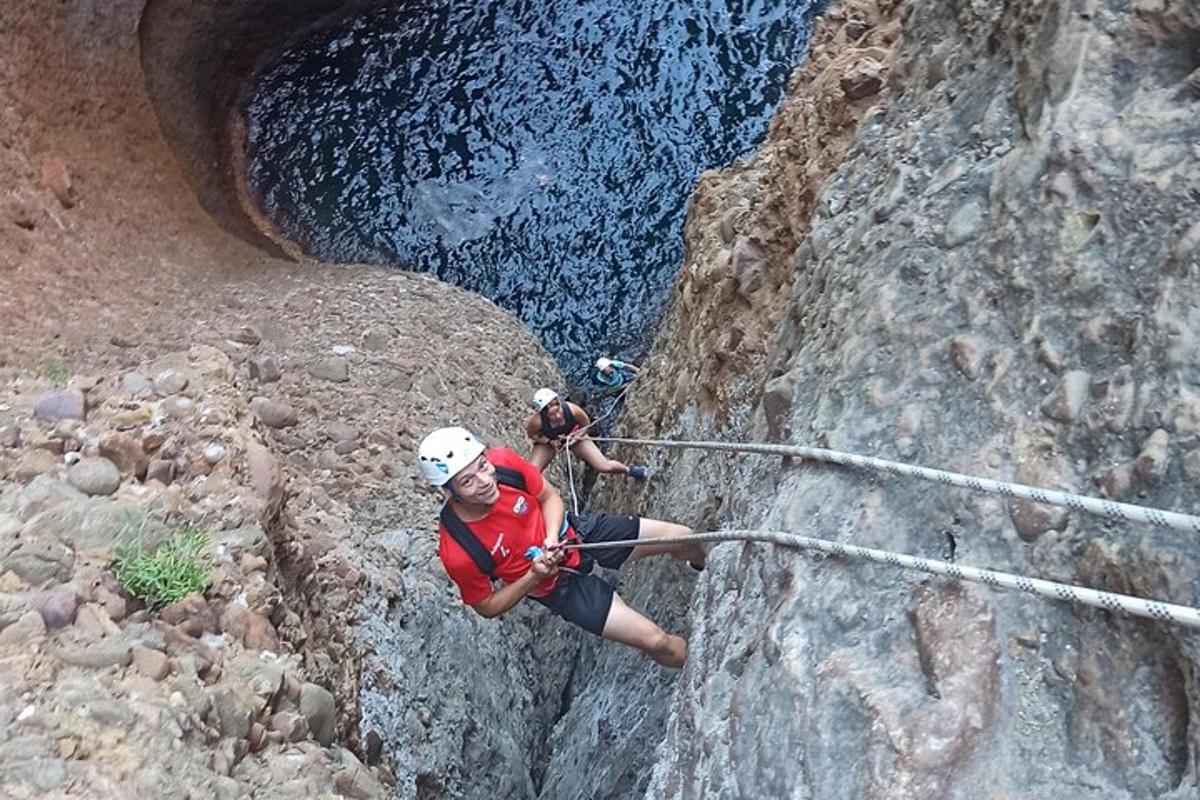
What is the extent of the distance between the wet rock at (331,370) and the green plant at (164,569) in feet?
15.8

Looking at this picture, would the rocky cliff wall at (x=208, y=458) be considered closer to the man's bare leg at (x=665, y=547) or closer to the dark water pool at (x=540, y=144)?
the dark water pool at (x=540, y=144)

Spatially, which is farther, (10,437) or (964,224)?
(10,437)

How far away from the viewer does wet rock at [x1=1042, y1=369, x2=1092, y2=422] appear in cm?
325

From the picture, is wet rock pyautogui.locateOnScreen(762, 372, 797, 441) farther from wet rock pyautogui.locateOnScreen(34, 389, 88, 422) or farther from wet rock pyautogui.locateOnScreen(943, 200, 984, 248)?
wet rock pyautogui.locateOnScreen(34, 389, 88, 422)

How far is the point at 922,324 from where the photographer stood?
3854 millimetres

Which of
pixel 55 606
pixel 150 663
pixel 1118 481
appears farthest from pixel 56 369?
pixel 1118 481

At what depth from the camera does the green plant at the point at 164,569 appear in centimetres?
405

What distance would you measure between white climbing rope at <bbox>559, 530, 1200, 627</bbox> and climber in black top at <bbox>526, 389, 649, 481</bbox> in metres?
3.90

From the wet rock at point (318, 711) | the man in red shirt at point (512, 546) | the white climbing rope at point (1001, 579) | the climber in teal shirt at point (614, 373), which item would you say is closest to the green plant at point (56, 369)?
the man in red shirt at point (512, 546)

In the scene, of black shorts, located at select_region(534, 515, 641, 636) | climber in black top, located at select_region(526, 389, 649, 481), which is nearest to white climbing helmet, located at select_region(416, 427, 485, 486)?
black shorts, located at select_region(534, 515, 641, 636)

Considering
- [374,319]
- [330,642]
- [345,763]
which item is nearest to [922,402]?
[345,763]

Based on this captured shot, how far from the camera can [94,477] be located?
4.46 m

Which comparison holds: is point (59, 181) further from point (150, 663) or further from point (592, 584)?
point (150, 663)

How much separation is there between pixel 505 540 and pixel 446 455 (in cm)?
59
